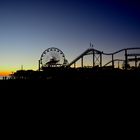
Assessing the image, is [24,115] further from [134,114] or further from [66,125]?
[134,114]

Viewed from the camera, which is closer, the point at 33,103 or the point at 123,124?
the point at 123,124

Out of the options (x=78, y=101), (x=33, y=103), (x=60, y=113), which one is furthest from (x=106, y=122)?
(x=33, y=103)

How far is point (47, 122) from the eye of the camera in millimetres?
9414

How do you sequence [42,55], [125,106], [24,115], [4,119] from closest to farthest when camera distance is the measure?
[4,119]
[24,115]
[125,106]
[42,55]

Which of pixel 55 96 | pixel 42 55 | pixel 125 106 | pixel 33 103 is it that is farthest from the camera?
pixel 42 55

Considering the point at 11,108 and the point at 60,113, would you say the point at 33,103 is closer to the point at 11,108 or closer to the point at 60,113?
the point at 11,108

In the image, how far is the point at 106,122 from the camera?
9266mm

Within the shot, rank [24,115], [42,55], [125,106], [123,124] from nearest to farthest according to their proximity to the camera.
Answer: [123,124], [24,115], [125,106], [42,55]

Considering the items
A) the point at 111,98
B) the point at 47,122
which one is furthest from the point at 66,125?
the point at 111,98

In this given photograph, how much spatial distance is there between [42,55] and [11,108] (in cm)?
3013

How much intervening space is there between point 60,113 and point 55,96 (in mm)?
3655

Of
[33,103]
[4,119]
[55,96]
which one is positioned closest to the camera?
[4,119]

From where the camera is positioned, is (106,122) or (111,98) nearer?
(106,122)

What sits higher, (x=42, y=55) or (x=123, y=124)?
(x=42, y=55)
